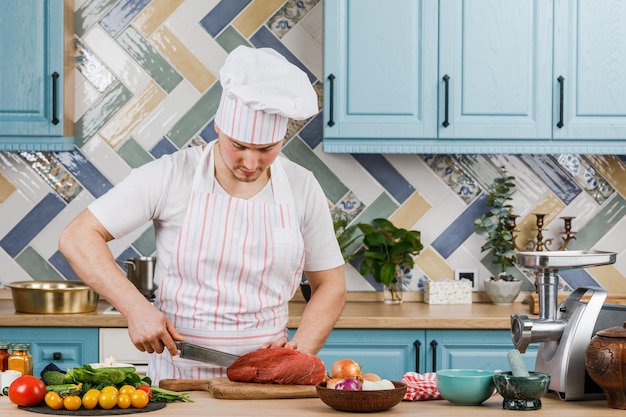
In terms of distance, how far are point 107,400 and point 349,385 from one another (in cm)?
52

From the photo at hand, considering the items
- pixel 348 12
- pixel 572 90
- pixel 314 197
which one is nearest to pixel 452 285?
pixel 572 90

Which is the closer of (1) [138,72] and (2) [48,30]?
(2) [48,30]

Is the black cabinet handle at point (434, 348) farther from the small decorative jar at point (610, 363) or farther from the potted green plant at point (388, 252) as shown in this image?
the small decorative jar at point (610, 363)

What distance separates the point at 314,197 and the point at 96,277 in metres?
0.68

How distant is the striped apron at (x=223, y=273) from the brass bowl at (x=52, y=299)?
1.13 meters

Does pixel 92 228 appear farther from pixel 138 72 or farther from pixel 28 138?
pixel 138 72

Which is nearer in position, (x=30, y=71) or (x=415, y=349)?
(x=415, y=349)

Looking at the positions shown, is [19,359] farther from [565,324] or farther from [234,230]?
[565,324]

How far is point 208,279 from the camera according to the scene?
2.70 metres

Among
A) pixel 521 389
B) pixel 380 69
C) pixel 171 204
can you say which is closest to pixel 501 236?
pixel 380 69

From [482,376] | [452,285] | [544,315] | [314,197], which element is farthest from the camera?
[452,285]

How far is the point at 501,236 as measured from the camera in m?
4.30

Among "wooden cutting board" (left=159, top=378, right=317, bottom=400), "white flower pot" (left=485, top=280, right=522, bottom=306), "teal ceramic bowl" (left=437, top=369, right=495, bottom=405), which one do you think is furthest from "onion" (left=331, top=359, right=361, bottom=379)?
"white flower pot" (left=485, top=280, right=522, bottom=306)

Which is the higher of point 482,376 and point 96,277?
point 96,277
